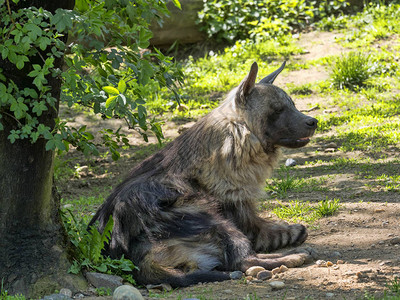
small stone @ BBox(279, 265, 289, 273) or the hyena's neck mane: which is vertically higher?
the hyena's neck mane

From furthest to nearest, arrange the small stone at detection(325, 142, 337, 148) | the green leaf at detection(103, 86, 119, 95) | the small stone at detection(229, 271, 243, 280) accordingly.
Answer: the small stone at detection(325, 142, 337, 148) → the small stone at detection(229, 271, 243, 280) → the green leaf at detection(103, 86, 119, 95)

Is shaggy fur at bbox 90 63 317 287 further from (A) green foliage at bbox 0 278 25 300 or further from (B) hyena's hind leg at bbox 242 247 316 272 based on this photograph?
(A) green foliage at bbox 0 278 25 300

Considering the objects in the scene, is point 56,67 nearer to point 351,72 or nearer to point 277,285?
point 277,285

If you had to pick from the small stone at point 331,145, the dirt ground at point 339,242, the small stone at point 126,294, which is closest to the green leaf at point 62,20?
the small stone at point 126,294

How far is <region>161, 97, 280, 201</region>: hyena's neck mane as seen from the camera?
18.4 ft

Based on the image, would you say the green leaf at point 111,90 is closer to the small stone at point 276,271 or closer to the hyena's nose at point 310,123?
the small stone at point 276,271

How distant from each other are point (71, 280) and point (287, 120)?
98.1 inches

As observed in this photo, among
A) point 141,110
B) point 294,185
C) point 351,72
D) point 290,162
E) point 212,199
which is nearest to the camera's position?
point 141,110

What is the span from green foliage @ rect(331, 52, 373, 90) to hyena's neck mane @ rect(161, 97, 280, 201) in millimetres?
4714

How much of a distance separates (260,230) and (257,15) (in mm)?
7399

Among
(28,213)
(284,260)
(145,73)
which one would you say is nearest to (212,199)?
(284,260)

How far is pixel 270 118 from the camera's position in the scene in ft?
19.3

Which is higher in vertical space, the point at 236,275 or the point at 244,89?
the point at 244,89

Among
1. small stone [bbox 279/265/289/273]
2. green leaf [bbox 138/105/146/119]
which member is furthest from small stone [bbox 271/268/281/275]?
green leaf [bbox 138/105/146/119]
